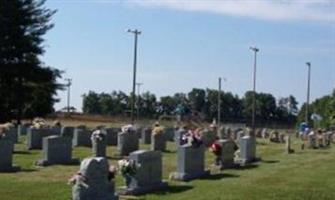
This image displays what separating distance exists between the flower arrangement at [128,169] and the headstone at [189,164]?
319 cm

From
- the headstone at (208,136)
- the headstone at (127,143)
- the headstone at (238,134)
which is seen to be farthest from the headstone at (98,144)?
the headstone at (238,134)

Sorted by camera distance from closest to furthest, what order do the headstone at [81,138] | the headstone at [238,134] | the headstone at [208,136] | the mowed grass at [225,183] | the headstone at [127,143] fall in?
the mowed grass at [225,183], the headstone at [127,143], the headstone at [81,138], the headstone at [208,136], the headstone at [238,134]

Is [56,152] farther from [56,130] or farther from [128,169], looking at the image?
[56,130]

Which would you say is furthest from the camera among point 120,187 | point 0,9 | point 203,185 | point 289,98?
point 289,98

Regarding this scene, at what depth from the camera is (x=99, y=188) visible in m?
14.6

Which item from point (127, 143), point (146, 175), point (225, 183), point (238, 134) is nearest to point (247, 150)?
point (127, 143)

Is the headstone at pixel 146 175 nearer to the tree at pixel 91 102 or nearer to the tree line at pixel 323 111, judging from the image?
the tree line at pixel 323 111

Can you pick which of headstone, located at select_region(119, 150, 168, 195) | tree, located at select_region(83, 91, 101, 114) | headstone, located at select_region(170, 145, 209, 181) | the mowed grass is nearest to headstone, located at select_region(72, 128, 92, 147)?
the mowed grass

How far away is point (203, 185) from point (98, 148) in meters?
9.66

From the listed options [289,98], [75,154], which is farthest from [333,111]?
[289,98]

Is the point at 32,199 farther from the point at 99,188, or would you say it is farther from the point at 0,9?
the point at 0,9

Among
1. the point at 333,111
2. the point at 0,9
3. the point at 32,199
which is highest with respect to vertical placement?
the point at 0,9

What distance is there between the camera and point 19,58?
2100 inches

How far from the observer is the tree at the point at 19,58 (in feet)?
172
